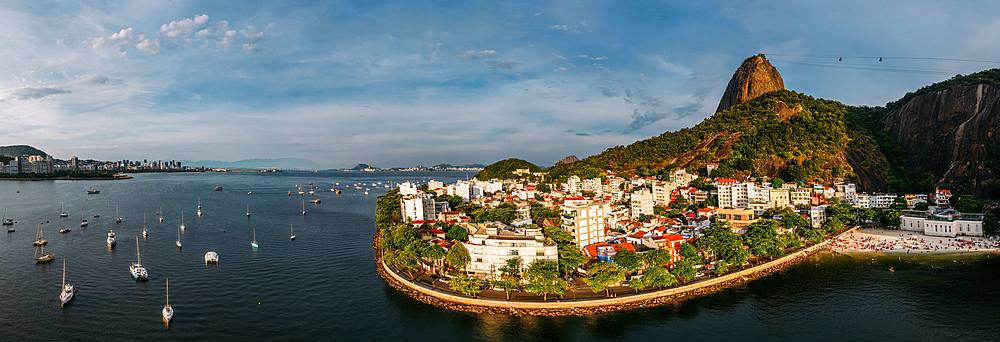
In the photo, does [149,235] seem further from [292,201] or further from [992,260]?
[992,260]

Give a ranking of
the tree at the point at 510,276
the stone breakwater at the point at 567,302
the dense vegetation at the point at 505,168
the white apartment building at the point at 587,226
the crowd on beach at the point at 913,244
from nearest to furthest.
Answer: the stone breakwater at the point at 567,302 → the tree at the point at 510,276 → the white apartment building at the point at 587,226 → the crowd on beach at the point at 913,244 → the dense vegetation at the point at 505,168

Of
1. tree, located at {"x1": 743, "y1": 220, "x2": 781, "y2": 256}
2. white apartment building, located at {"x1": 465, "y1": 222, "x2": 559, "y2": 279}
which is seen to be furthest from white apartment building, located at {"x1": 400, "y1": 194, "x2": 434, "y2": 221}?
tree, located at {"x1": 743, "y1": 220, "x2": 781, "y2": 256}

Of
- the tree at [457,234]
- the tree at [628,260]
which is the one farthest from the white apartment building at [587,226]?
the tree at [457,234]

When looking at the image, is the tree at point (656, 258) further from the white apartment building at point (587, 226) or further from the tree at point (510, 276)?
the tree at point (510, 276)

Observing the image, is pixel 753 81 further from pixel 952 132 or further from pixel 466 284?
pixel 466 284

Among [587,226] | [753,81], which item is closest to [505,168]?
[753,81]

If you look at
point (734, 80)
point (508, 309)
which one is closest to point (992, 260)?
point (508, 309)
